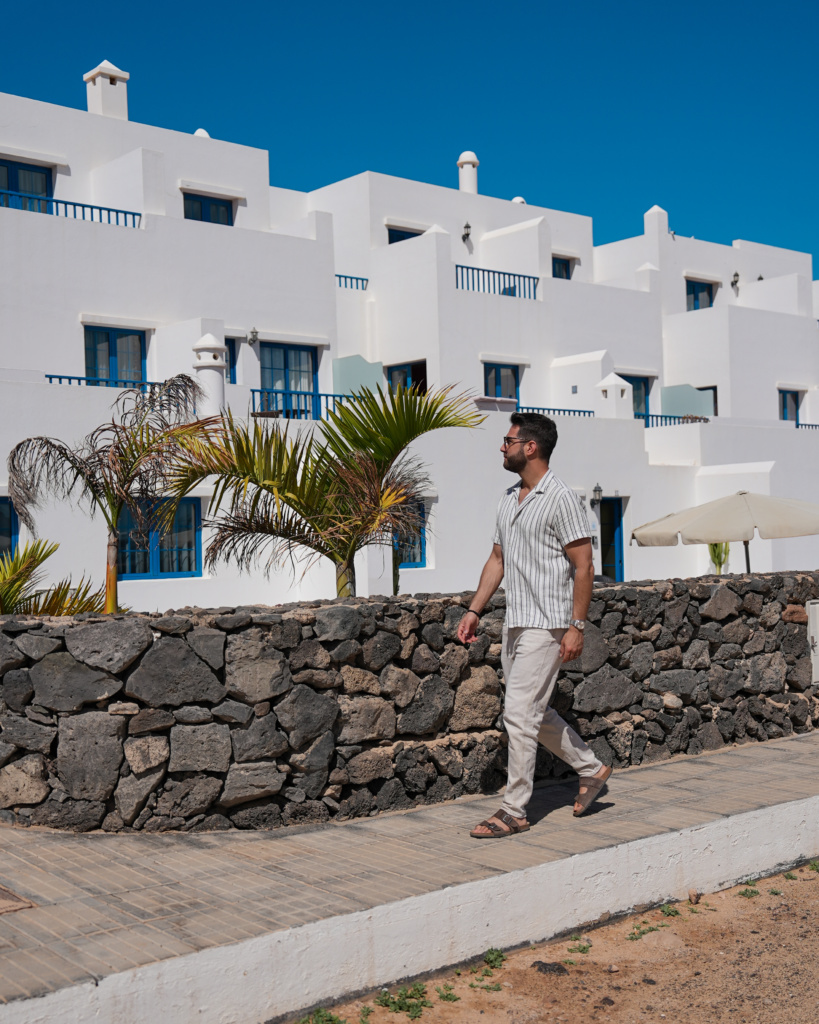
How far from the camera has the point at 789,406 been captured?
30688 mm

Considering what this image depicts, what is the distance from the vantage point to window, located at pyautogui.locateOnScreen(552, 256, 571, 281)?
30.9m

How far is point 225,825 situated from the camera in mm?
5582

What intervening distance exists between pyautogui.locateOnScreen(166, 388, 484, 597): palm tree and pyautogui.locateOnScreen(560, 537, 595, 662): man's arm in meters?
2.46

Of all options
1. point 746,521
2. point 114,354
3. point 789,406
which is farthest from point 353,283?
point 746,521

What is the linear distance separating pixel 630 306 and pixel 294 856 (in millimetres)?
24473

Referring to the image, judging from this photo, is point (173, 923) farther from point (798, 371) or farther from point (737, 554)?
point (798, 371)

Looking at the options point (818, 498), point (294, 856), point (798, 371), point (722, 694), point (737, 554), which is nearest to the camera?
point (294, 856)

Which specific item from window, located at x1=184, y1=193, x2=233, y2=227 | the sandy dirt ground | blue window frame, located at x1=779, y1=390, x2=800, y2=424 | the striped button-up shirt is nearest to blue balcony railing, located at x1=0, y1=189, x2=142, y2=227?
window, located at x1=184, y1=193, x2=233, y2=227

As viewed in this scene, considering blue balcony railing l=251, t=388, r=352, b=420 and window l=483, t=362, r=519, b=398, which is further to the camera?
window l=483, t=362, r=519, b=398

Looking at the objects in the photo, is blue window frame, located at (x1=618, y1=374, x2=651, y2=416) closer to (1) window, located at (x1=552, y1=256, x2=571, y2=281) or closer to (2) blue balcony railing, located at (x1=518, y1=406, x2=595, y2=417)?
(2) blue balcony railing, located at (x1=518, y1=406, x2=595, y2=417)

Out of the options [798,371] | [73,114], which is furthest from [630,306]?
[73,114]

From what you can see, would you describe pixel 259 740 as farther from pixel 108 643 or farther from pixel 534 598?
pixel 534 598

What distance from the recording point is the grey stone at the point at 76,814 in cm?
540

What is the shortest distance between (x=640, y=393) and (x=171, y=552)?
1607cm
